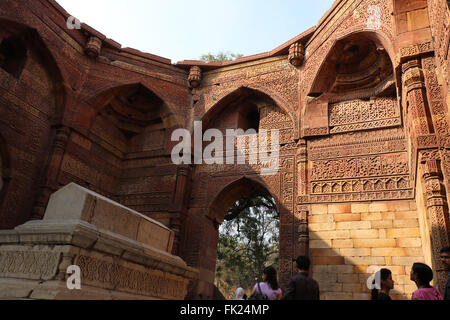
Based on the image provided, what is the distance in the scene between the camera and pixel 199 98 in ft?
33.6

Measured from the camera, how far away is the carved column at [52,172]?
7852 mm

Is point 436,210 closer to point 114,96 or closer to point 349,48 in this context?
point 349,48

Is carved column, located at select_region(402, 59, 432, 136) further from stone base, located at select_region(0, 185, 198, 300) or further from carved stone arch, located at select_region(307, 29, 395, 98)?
stone base, located at select_region(0, 185, 198, 300)

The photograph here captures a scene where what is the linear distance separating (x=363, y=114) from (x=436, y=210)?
12.0ft

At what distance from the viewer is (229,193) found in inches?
370

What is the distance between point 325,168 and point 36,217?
6563mm

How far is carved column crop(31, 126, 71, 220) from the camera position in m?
7.85

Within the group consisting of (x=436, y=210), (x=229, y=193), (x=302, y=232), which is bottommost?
(x=436, y=210)

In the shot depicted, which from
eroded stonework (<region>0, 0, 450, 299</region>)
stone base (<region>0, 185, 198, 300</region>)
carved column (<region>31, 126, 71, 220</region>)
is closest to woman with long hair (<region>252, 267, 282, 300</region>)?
stone base (<region>0, 185, 198, 300</region>)

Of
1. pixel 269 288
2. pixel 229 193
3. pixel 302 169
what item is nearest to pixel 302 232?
pixel 302 169

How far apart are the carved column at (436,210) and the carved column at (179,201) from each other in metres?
5.69

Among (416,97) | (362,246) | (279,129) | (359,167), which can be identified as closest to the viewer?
(416,97)

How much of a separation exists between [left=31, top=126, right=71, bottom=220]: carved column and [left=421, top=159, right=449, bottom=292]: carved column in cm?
753

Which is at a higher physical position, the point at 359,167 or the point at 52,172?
the point at 359,167
